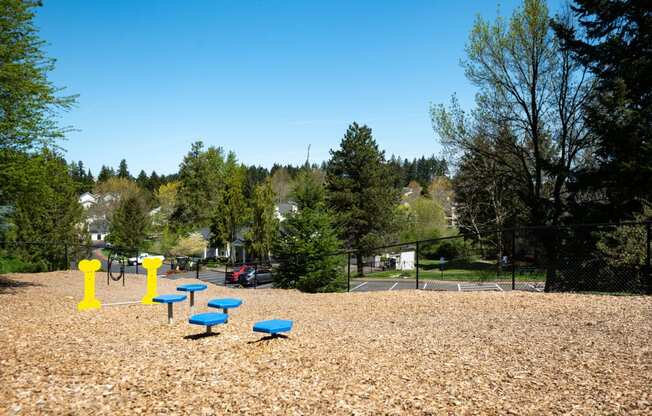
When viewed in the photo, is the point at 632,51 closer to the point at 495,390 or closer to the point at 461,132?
the point at 461,132

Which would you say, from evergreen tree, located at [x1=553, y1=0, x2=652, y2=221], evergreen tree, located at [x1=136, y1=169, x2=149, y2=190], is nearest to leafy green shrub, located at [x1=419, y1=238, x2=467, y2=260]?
evergreen tree, located at [x1=553, y1=0, x2=652, y2=221]

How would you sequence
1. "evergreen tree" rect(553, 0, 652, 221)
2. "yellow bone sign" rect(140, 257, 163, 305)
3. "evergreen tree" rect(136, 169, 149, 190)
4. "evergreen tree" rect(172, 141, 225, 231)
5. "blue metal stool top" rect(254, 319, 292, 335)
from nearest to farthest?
"blue metal stool top" rect(254, 319, 292, 335), "yellow bone sign" rect(140, 257, 163, 305), "evergreen tree" rect(553, 0, 652, 221), "evergreen tree" rect(172, 141, 225, 231), "evergreen tree" rect(136, 169, 149, 190)

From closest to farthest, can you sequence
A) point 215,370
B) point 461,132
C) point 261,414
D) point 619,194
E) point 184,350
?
1. point 261,414
2. point 215,370
3. point 184,350
4. point 619,194
5. point 461,132

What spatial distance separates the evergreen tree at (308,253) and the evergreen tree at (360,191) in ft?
56.6

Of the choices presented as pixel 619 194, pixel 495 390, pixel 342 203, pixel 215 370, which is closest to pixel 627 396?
pixel 495 390

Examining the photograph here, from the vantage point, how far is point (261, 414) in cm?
466

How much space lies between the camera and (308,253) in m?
18.2

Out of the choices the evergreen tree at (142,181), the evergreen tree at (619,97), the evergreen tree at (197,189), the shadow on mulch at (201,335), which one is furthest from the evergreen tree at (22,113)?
the evergreen tree at (142,181)

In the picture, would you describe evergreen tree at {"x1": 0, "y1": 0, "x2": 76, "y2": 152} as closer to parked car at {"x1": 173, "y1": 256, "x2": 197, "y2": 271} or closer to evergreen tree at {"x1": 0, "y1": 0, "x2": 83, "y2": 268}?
evergreen tree at {"x1": 0, "y1": 0, "x2": 83, "y2": 268}

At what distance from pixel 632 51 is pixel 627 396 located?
1684 centimetres

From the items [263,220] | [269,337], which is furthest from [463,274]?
[269,337]

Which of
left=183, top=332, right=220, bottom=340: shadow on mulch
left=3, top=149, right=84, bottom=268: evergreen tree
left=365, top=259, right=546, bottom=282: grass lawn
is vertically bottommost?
left=365, top=259, right=546, bottom=282: grass lawn

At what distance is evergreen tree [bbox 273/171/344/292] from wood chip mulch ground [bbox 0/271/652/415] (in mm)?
7133

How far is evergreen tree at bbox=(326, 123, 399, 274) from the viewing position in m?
37.1
